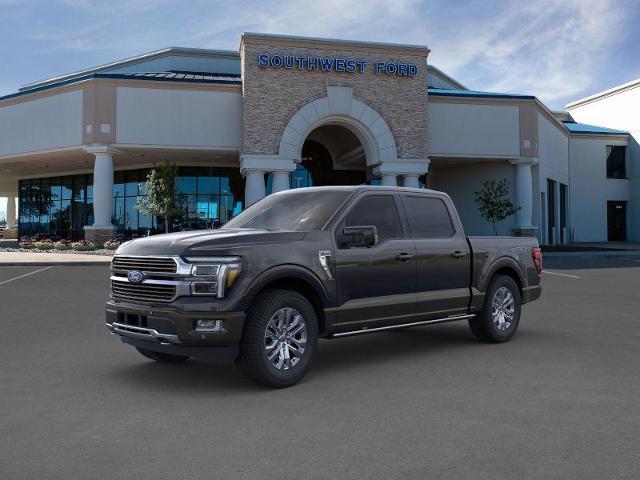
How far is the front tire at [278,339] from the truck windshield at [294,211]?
0.93 m

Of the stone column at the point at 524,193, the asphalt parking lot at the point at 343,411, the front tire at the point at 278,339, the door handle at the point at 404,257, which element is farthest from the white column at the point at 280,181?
the front tire at the point at 278,339

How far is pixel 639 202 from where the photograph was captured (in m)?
46.4

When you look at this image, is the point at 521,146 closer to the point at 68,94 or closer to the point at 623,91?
the point at 623,91

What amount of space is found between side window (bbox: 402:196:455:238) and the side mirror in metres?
1.13

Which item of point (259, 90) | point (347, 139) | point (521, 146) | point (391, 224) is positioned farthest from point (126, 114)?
point (391, 224)

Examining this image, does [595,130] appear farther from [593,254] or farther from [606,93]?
[593,254]

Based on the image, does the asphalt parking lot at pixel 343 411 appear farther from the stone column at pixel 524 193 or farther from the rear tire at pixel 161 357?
the stone column at pixel 524 193

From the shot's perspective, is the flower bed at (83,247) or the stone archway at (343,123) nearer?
the stone archway at (343,123)

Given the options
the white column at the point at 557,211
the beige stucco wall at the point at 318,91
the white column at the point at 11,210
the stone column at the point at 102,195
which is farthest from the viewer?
the white column at the point at 11,210

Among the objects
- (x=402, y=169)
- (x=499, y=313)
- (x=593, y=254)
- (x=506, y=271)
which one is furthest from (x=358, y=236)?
(x=593, y=254)

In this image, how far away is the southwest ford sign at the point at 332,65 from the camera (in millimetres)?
29547

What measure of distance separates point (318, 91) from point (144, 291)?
25599 millimetres

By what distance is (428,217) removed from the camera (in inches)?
304

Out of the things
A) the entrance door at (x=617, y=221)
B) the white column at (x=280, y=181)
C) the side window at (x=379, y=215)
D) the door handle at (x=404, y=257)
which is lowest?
the door handle at (x=404, y=257)
